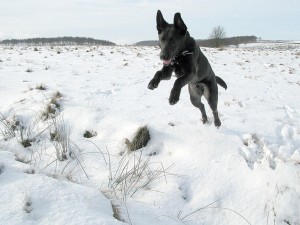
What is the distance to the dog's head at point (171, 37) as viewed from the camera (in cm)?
340

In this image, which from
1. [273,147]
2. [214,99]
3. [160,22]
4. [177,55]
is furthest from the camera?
[214,99]

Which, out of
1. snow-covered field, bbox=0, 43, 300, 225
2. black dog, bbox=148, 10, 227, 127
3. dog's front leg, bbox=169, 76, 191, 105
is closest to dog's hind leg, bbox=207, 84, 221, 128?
snow-covered field, bbox=0, 43, 300, 225

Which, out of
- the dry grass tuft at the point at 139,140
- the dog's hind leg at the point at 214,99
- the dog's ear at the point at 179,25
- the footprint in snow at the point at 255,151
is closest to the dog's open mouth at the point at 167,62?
the dog's ear at the point at 179,25

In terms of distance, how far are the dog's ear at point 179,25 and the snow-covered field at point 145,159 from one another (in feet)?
4.16

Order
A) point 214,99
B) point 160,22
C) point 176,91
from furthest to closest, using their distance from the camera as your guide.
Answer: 1. point 214,99
2. point 160,22
3. point 176,91

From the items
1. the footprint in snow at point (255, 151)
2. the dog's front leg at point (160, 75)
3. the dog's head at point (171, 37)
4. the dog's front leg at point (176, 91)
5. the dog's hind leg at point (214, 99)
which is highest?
the dog's head at point (171, 37)

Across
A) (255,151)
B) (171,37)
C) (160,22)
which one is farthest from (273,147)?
(160,22)

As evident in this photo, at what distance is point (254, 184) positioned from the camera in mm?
3271

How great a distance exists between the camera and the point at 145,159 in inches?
144

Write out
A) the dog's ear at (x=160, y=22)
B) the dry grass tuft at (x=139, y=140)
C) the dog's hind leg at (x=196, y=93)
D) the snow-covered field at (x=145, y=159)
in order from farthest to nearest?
the dog's hind leg at (x=196, y=93), the dry grass tuft at (x=139, y=140), the dog's ear at (x=160, y=22), the snow-covered field at (x=145, y=159)

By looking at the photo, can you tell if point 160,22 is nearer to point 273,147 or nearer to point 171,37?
point 171,37

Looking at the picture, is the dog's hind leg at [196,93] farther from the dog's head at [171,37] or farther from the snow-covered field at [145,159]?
the dog's head at [171,37]

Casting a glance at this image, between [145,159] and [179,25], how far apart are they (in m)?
1.54

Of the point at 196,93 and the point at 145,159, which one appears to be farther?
the point at 196,93
